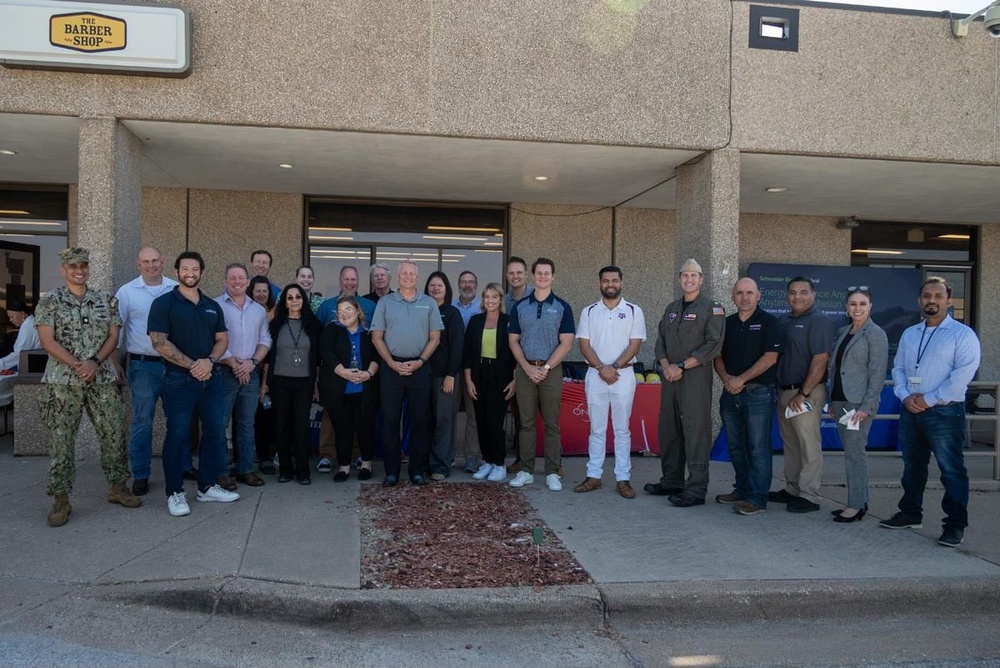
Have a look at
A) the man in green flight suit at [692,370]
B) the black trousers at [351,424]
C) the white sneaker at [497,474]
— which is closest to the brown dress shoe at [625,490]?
the man in green flight suit at [692,370]

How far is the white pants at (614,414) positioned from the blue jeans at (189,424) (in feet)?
10.5

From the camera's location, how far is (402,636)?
3998 millimetres

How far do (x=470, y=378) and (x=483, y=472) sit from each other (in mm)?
917

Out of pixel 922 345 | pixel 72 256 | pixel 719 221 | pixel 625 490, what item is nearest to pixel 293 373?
pixel 72 256

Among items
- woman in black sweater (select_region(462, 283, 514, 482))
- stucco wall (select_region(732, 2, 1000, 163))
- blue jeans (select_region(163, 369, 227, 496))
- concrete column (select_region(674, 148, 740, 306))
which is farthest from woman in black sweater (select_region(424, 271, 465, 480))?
stucco wall (select_region(732, 2, 1000, 163))

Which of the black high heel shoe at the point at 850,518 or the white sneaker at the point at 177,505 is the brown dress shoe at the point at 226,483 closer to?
the white sneaker at the point at 177,505

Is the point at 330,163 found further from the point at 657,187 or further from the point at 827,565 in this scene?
the point at 827,565

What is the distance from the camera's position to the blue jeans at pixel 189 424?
569 cm

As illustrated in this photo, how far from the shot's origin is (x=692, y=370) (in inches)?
247

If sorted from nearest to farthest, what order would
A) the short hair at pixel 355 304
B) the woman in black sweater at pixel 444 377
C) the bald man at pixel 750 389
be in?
the bald man at pixel 750 389 → the short hair at pixel 355 304 → the woman in black sweater at pixel 444 377

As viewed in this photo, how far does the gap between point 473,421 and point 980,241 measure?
10078 mm

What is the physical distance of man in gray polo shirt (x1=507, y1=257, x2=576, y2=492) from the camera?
669 cm

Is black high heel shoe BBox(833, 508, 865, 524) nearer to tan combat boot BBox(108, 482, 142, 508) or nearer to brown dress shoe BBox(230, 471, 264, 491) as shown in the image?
brown dress shoe BBox(230, 471, 264, 491)

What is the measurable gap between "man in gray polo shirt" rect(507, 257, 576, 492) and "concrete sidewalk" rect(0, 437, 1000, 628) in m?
0.46
